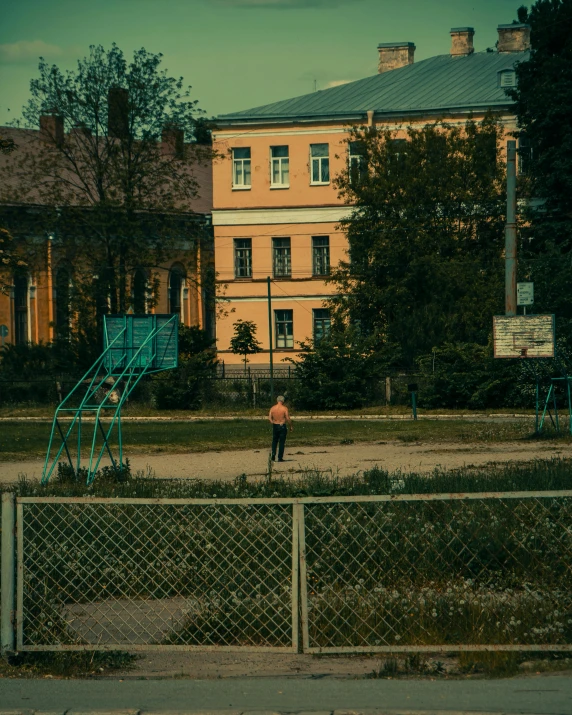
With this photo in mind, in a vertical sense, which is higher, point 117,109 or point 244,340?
point 117,109

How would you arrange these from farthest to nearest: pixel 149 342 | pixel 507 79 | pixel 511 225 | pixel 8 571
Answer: pixel 507 79
pixel 511 225
pixel 149 342
pixel 8 571

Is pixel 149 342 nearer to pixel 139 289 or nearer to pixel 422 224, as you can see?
pixel 422 224

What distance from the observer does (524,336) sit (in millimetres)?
28812

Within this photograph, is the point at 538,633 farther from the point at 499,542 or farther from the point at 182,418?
the point at 182,418

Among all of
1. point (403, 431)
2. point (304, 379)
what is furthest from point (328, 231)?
point (403, 431)

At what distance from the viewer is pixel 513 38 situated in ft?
209

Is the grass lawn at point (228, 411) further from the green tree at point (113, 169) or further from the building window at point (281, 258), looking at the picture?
the building window at point (281, 258)

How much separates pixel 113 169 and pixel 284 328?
16.4 meters

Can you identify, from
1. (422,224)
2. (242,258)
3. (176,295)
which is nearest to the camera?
(422,224)

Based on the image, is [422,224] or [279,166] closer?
[422,224]

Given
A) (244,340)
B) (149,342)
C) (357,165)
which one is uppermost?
(357,165)

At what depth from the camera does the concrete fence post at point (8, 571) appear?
693 cm

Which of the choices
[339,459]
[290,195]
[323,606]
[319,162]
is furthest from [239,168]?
[323,606]

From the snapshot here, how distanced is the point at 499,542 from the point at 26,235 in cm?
4667
